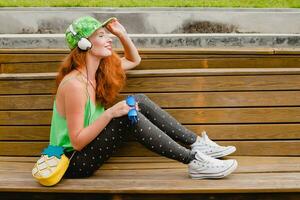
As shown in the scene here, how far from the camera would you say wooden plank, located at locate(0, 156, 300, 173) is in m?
3.60

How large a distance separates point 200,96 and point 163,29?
3288 millimetres

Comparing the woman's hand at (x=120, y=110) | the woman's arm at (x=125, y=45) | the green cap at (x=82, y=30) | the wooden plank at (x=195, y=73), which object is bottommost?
the woman's hand at (x=120, y=110)

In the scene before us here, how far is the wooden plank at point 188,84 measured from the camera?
392cm

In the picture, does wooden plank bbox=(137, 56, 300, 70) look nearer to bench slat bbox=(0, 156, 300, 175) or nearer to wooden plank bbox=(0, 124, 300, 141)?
wooden plank bbox=(0, 124, 300, 141)

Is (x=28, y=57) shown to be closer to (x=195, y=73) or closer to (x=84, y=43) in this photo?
(x=84, y=43)

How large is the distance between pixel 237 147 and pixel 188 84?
578 millimetres

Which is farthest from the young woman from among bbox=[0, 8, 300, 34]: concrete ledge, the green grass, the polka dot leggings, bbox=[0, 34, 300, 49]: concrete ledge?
the green grass

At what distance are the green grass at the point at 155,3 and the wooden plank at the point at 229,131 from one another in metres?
5.09

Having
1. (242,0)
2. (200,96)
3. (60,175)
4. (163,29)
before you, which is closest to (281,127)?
(200,96)

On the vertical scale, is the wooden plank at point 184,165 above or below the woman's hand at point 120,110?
below

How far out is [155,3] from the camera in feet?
30.0

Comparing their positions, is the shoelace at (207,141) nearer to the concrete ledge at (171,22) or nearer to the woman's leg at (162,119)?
the woman's leg at (162,119)

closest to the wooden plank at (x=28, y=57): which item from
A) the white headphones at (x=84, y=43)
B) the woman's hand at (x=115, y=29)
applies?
the woman's hand at (x=115, y=29)

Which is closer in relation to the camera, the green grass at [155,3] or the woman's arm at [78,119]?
the woman's arm at [78,119]
